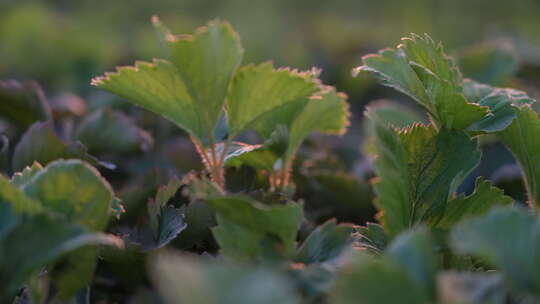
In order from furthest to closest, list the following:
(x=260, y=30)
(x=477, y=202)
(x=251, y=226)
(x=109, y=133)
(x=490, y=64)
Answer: (x=260, y=30) < (x=490, y=64) < (x=109, y=133) < (x=477, y=202) < (x=251, y=226)

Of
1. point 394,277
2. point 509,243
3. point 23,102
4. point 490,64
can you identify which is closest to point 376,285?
point 394,277

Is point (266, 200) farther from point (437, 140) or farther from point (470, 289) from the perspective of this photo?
point (470, 289)

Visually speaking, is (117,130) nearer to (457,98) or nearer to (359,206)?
(359,206)

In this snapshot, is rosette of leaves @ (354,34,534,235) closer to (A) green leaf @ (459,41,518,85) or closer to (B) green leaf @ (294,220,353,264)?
(B) green leaf @ (294,220,353,264)

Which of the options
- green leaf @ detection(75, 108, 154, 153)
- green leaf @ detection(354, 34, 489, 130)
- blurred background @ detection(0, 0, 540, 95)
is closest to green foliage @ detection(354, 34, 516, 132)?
green leaf @ detection(354, 34, 489, 130)

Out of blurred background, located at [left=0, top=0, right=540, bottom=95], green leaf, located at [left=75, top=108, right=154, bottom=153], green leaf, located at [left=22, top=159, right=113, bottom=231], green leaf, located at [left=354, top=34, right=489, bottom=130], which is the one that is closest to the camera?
green leaf, located at [left=22, top=159, right=113, bottom=231]

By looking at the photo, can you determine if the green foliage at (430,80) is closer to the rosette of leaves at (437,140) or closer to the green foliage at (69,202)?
the rosette of leaves at (437,140)
